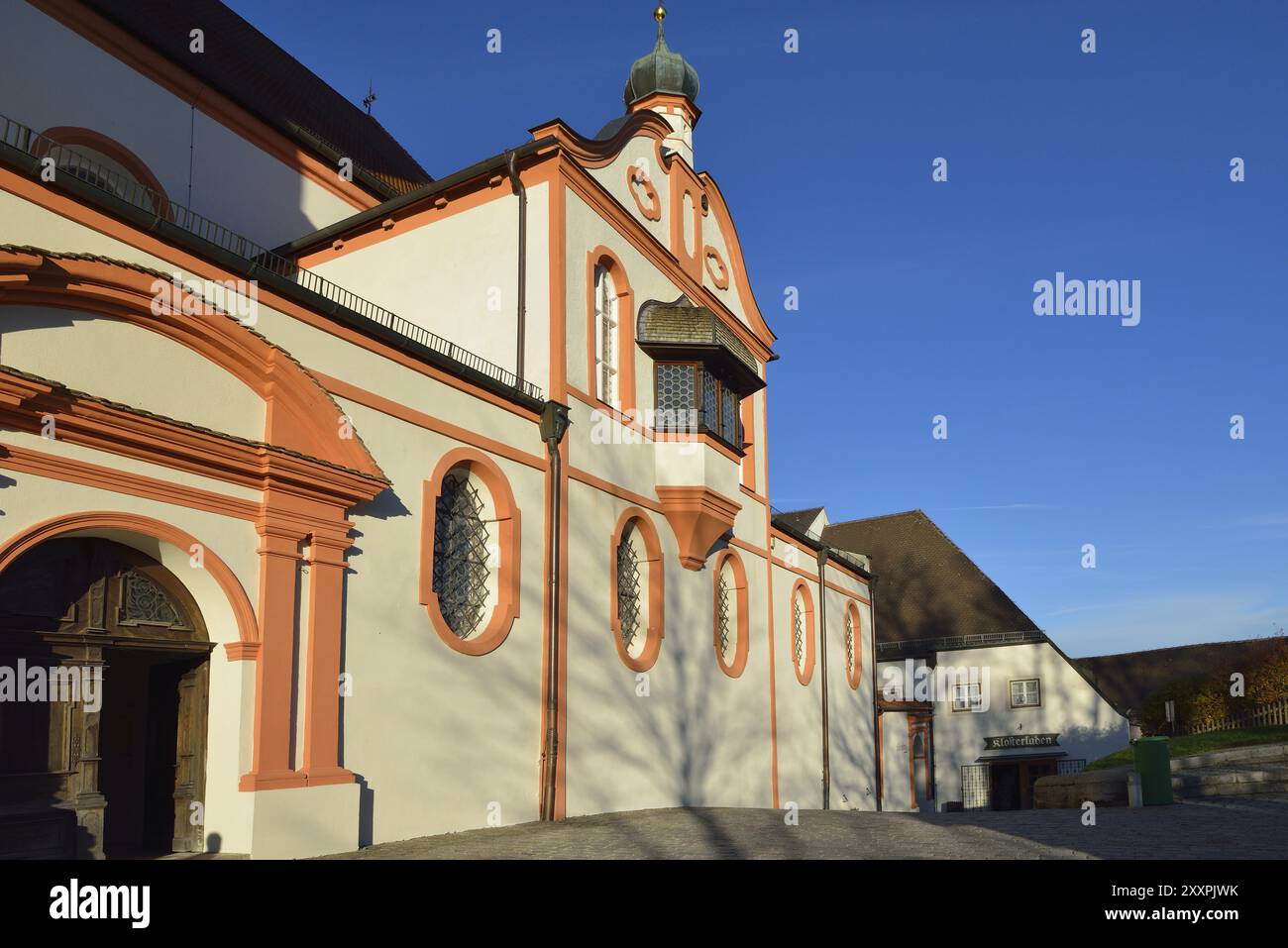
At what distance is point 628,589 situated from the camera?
15031 millimetres

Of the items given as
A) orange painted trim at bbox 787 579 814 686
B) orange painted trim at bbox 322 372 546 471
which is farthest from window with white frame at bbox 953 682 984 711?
orange painted trim at bbox 322 372 546 471

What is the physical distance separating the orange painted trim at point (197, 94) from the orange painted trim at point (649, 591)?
24.8 ft

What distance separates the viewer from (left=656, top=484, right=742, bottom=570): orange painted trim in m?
15.9

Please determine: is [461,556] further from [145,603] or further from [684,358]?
[684,358]

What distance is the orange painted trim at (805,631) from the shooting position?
2141 cm

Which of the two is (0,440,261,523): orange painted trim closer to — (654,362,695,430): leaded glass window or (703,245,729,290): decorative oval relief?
(654,362,695,430): leaded glass window

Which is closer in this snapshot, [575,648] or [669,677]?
[575,648]

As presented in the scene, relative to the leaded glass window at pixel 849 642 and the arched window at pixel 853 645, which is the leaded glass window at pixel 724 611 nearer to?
the arched window at pixel 853 645

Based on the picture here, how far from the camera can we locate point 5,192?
23.6 feet

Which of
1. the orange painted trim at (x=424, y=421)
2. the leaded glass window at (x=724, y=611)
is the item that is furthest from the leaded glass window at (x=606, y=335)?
the leaded glass window at (x=724, y=611)
